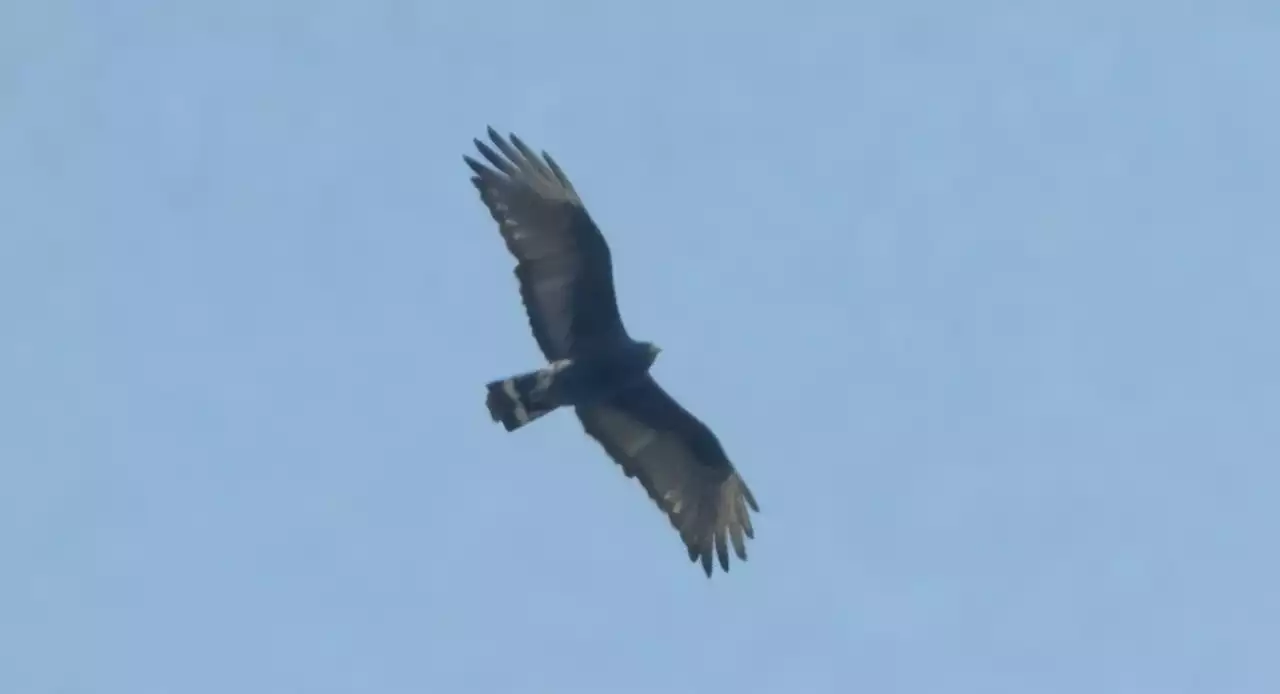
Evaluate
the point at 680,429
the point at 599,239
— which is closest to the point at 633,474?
the point at 680,429

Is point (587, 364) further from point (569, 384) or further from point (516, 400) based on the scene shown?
point (516, 400)

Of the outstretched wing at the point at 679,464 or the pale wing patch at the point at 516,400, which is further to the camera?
the outstretched wing at the point at 679,464

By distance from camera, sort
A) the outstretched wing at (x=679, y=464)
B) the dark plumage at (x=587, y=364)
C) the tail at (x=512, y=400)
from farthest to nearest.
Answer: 1. the outstretched wing at (x=679, y=464)
2. the dark plumage at (x=587, y=364)
3. the tail at (x=512, y=400)

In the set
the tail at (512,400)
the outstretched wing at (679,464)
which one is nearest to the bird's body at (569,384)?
the tail at (512,400)

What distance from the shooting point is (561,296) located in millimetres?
21984

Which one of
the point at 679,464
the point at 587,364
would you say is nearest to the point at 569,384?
the point at 587,364

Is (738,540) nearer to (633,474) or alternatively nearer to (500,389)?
(633,474)

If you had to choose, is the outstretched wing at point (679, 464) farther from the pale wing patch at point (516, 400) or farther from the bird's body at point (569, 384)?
the pale wing patch at point (516, 400)

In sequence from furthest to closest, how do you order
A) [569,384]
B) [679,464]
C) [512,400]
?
[679,464] < [569,384] < [512,400]

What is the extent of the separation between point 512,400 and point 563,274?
4.47 ft

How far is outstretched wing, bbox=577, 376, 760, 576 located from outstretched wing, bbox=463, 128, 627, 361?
2.46ft

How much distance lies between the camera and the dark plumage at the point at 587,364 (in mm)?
21812

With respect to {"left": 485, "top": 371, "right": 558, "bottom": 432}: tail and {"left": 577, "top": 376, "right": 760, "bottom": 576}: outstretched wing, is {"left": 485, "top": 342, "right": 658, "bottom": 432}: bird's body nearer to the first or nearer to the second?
{"left": 485, "top": 371, "right": 558, "bottom": 432}: tail

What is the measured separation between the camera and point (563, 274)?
21984mm
